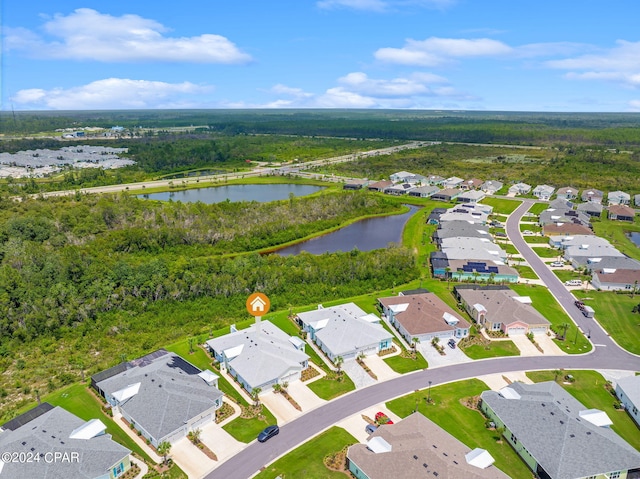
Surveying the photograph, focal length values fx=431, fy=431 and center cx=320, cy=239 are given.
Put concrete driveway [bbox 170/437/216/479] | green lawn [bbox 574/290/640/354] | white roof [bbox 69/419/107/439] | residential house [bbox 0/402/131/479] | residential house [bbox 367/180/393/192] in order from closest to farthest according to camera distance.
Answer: residential house [bbox 0/402/131/479] < concrete driveway [bbox 170/437/216/479] < white roof [bbox 69/419/107/439] < green lawn [bbox 574/290/640/354] < residential house [bbox 367/180/393/192]

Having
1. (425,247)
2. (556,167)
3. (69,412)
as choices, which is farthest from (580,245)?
(556,167)

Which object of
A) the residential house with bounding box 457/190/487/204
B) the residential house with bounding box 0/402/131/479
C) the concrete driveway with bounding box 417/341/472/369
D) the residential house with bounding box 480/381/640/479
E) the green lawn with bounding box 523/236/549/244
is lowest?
the concrete driveway with bounding box 417/341/472/369

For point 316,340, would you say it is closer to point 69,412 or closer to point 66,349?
point 69,412

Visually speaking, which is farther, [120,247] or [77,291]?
[120,247]

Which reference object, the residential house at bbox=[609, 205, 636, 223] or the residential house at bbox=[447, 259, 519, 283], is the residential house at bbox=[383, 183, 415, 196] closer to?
the residential house at bbox=[609, 205, 636, 223]

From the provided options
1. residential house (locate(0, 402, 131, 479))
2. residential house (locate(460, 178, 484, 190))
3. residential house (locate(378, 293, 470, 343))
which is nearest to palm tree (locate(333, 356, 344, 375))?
residential house (locate(378, 293, 470, 343))
